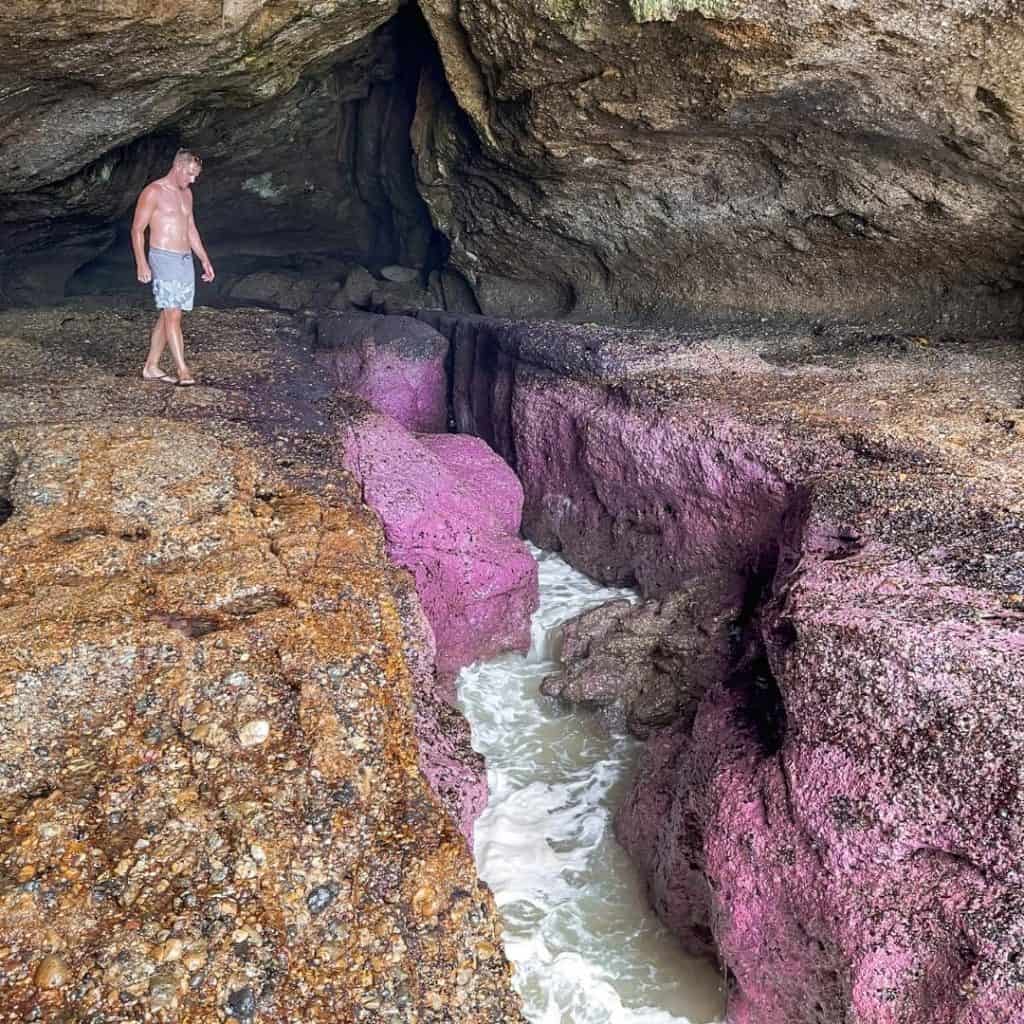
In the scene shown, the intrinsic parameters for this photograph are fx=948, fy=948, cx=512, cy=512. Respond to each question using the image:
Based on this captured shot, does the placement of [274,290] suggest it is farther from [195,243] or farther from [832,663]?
[832,663]

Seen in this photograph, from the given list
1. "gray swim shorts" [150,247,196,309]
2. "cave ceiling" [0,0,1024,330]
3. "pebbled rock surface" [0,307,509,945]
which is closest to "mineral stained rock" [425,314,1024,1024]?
"pebbled rock surface" [0,307,509,945]

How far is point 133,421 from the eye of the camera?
4594mm

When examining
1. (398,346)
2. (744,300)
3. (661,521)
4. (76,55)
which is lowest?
(661,521)

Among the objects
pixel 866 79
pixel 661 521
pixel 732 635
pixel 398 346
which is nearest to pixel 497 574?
pixel 661 521

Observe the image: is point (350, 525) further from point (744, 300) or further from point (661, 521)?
point (744, 300)

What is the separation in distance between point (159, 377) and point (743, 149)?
13.5 feet

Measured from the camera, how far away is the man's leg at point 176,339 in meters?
5.47

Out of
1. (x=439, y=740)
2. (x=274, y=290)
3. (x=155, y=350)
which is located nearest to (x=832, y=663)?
(x=439, y=740)

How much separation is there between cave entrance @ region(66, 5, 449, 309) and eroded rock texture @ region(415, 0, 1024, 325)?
113 centimetres

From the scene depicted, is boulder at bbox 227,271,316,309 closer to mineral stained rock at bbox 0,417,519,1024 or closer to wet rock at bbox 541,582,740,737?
wet rock at bbox 541,582,740,737

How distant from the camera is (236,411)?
5.02 m

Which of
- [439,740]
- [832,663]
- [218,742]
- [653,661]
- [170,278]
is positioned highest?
[170,278]

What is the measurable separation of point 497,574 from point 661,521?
3.24 feet

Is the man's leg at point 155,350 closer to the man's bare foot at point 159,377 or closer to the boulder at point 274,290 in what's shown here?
the man's bare foot at point 159,377
